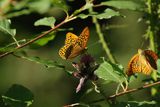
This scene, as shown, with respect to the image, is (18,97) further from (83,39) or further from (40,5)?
(40,5)

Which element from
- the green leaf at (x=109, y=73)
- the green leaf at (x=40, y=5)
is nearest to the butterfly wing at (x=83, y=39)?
the green leaf at (x=109, y=73)

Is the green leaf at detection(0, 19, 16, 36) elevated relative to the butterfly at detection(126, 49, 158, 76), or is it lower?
elevated

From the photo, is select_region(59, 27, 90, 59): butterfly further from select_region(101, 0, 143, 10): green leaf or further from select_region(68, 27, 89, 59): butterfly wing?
select_region(101, 0, 143, 10): green leaf

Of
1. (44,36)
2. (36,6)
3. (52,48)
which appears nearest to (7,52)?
(44,36)

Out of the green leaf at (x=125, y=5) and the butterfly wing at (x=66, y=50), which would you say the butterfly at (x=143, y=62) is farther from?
the green leaf at (x=125, y=5)

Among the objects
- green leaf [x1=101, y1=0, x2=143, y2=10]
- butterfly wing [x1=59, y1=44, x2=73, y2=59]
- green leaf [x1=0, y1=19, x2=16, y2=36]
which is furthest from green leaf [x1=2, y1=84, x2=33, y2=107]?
green leaf [x1=101, y1=0, x2=143, y2=10]

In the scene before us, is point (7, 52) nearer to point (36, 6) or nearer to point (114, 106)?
point (114, 106)
